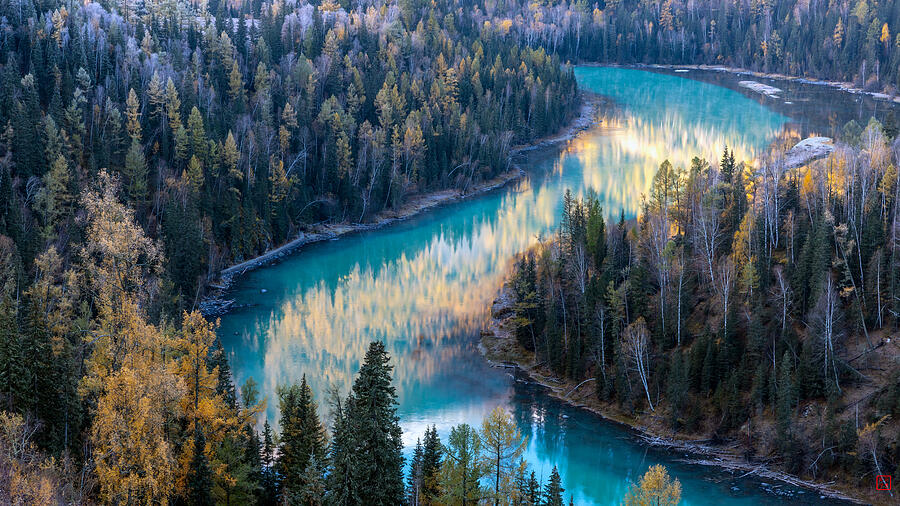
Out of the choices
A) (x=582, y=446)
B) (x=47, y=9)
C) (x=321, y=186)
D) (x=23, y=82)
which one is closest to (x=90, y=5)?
(x=47, y=9)

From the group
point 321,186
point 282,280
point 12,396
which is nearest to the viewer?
point 12,396

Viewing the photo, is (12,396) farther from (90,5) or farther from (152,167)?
(90,5)

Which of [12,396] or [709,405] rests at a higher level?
[12,396]

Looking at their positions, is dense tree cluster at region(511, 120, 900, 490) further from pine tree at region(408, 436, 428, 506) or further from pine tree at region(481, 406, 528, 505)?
pine tree at region(408, 436, 428, 506)

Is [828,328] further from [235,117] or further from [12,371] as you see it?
[235,117]

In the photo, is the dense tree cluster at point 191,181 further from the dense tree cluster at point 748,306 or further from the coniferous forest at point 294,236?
the dense tree cluster at point 748,306

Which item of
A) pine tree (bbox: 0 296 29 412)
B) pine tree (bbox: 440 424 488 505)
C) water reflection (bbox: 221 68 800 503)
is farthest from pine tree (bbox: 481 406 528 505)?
pine tree (bbox: 0 296 29 412)
